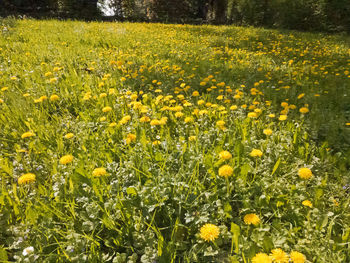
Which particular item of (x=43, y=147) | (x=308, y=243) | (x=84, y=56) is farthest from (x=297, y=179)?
(x=84, y=56)

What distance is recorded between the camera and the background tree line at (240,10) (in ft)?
52.9

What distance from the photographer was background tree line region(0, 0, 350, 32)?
1611 centimetres

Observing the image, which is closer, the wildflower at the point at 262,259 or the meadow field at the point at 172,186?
the wildflower at the point at 262,259

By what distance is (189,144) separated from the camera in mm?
2180

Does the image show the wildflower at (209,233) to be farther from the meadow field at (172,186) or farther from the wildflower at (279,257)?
the wildflower at (279,257)

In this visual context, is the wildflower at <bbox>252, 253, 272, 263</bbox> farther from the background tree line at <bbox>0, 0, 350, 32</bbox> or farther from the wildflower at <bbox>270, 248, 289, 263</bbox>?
the background tree line at <bbox>0, 0, 350, 32</bbox>

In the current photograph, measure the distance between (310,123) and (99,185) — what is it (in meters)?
2.24

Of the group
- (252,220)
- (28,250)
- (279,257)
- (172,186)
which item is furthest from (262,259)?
(28,250)

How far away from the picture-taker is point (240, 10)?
67.7 feet

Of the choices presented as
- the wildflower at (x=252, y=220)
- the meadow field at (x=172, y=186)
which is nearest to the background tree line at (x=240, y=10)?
the meadow field at (x=172, y=186)

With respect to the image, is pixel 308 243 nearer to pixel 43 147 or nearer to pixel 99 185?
pixel 99 185

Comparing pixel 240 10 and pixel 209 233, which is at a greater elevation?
pixel 240 10

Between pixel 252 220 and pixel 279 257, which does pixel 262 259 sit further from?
pixel 252 220

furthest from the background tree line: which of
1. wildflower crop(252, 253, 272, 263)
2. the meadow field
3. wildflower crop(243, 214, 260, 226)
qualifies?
wildflower crop(252, 253, 272, 263)
